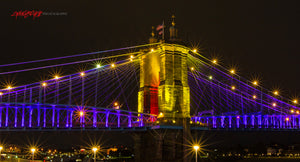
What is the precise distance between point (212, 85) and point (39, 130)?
36.1 meters

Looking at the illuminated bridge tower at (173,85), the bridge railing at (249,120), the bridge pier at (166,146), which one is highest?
the illuminated bridge tower at (173,85)

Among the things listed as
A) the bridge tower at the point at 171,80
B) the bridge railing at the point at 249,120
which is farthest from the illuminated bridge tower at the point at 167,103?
the bridge railing at the point at 249,120

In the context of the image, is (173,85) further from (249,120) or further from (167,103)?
(249,120)

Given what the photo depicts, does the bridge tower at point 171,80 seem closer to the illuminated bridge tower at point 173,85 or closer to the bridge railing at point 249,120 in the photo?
the illuminated bridge tower at point 173,85

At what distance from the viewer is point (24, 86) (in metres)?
48.6

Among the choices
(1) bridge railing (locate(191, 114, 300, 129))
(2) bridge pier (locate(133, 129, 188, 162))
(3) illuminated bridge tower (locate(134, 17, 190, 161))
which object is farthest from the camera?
(1) bridge railing (locate(191, 114, 300, 129))

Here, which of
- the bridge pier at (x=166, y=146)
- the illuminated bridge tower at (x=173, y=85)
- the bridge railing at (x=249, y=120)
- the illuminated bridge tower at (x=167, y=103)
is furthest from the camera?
the bridge railing at (x=249, y=120)

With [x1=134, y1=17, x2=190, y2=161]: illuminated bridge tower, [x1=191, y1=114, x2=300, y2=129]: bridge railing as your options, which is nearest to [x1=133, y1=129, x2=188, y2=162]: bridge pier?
[x1=134, y1=17, x2=190, y2=161]: illuminated bridge tower

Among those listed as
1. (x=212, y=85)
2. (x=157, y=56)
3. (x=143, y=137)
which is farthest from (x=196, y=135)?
(x=212, y=85)

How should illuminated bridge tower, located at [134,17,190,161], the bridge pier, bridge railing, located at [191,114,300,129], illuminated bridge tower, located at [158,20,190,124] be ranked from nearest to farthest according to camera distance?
the bridge pier → illuminated bridge tower, located at [134,17,190,161] → illuminated bridge tower, located at [158,20,190,124] → bridge railing, located at [191,114,300,129]

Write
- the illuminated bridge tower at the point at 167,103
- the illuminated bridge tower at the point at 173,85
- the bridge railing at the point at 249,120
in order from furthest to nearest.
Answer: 1. the bridge railing at the point at 249,120
2. the illuminated bridge tower at the point at 173,85
3. the illuminated bridge tower at the point at 167,103

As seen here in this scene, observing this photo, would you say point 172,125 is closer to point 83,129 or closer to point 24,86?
point 83,129

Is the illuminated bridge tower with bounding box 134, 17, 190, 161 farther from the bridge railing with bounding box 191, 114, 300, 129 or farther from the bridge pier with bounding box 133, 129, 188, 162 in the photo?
the bridge railing with bounding box 191, 114, 300, 129

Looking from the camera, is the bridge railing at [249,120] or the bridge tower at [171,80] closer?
the bridge tower at [171,80]
